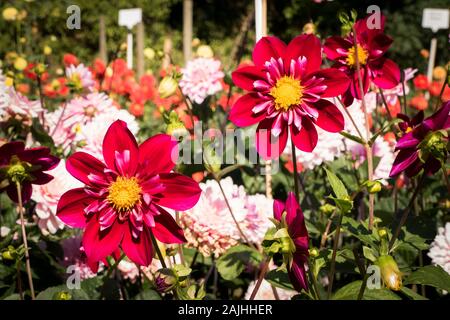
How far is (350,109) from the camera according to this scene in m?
1.15

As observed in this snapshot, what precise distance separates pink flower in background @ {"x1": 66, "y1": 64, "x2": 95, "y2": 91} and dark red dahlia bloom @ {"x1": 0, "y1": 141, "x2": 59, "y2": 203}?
50cm

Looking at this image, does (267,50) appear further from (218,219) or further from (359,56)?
(218,219)

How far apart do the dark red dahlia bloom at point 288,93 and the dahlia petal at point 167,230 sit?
15 cm

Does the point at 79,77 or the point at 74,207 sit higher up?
the point at 79,77

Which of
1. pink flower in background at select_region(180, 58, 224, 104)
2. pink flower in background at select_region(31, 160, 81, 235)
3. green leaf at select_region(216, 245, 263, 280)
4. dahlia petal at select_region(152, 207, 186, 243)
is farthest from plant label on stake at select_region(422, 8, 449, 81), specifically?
dahlia petal at select_region(152, 207, 186, 243)

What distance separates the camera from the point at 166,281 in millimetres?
586

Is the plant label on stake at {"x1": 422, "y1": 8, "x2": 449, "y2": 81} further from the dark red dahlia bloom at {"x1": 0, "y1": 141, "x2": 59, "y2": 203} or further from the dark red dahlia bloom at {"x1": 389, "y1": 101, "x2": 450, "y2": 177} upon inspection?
the dark red dahlia bloom at {"x1": 0, "y1": 141, "x2": 59, "y2": 203}

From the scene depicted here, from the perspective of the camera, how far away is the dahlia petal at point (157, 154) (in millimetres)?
591

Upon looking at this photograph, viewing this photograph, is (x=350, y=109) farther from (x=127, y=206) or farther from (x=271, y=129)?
(x=127, y=206)

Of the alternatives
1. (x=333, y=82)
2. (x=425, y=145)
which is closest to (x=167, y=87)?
(x=333, y=82)

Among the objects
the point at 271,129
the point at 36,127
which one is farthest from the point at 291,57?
the point at 36,127

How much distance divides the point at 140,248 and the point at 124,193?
70 mm

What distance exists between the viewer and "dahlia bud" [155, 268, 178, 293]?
1.92ft
